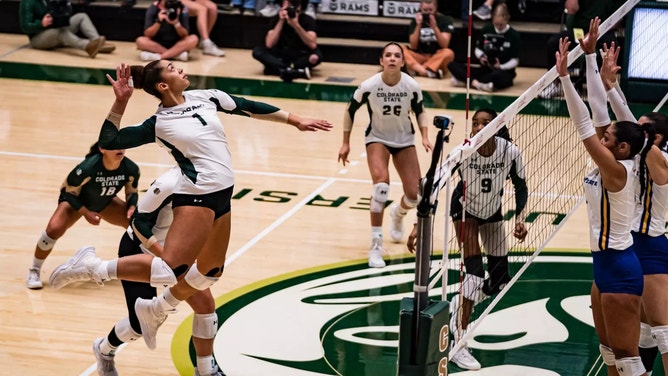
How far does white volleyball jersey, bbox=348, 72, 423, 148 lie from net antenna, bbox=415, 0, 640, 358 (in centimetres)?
69

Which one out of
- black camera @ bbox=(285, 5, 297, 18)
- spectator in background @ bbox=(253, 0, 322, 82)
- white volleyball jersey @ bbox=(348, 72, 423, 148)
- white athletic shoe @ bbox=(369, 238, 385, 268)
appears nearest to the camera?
white volleyball jersey @ bbox=(348, 72, 423, 148)

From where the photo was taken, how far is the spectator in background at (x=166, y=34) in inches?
762

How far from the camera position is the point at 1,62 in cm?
1891

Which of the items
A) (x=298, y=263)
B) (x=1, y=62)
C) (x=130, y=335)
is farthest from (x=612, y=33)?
(x=130, y=335)

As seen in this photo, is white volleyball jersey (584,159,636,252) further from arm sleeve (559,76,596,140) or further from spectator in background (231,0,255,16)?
spectator in background (231,0,255,16)

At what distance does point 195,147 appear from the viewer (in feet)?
24.3

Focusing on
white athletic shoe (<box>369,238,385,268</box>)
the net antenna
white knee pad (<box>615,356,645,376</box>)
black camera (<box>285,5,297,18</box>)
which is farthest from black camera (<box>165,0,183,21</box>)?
white knee pad (<box>615,356,645,376</box>)

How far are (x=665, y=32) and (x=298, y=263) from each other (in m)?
7.84

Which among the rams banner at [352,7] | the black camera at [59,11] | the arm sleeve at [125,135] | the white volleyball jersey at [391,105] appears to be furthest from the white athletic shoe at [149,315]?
the rams banner at [352,7]

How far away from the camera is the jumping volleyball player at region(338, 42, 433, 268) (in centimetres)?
1041

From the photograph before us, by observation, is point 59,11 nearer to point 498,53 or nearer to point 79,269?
point 498,53

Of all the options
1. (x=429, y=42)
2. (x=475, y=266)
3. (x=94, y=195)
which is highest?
(x=94, y=195)

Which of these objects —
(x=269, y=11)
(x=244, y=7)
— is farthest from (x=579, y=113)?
(x=244, y=7)

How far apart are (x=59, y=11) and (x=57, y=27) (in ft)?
1.11
